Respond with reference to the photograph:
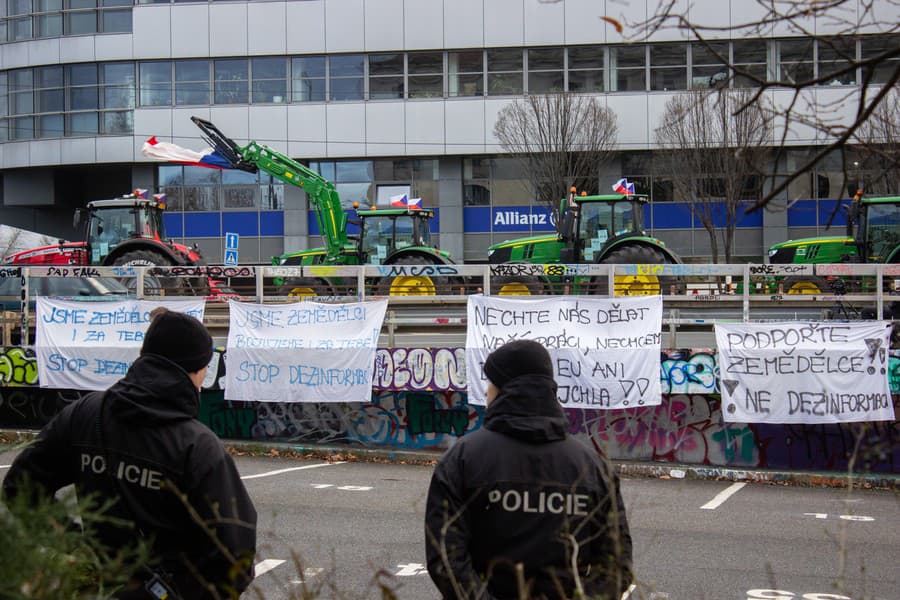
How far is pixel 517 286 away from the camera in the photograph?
13.8m

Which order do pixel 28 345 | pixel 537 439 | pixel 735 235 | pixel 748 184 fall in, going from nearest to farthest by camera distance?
1. pixel 537 439
2. pixel 28 345
3. pixel 748 184
4. pixel 735 235

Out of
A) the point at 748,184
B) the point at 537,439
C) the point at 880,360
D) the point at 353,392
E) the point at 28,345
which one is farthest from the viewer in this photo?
the point at 748,184

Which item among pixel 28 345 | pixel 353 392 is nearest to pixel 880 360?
pixel 353 392

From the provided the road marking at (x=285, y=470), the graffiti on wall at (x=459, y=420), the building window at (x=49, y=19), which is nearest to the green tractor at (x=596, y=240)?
the graffiti on wall at (x=459, y=420)

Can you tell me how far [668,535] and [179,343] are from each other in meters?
5.75

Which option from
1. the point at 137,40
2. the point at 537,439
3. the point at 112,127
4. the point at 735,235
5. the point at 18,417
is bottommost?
the point at 18,417

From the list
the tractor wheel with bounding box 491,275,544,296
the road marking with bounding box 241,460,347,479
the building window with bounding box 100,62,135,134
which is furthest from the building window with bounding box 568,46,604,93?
the road marking with bounding box 241,460,347,479

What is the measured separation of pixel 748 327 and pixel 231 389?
A: 6.66 m

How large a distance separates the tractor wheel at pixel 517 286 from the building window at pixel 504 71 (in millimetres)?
22555

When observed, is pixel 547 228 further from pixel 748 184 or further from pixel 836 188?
pixel 836 188

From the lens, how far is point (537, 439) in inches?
144

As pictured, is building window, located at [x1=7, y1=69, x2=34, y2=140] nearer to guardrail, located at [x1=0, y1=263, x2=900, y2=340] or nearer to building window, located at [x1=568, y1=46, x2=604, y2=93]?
building window, located at [x1=568, y1=46, x2=604, y2=93]

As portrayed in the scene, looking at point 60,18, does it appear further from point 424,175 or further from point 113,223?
point 113,223

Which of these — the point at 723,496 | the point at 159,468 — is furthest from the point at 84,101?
the point at 159,468
